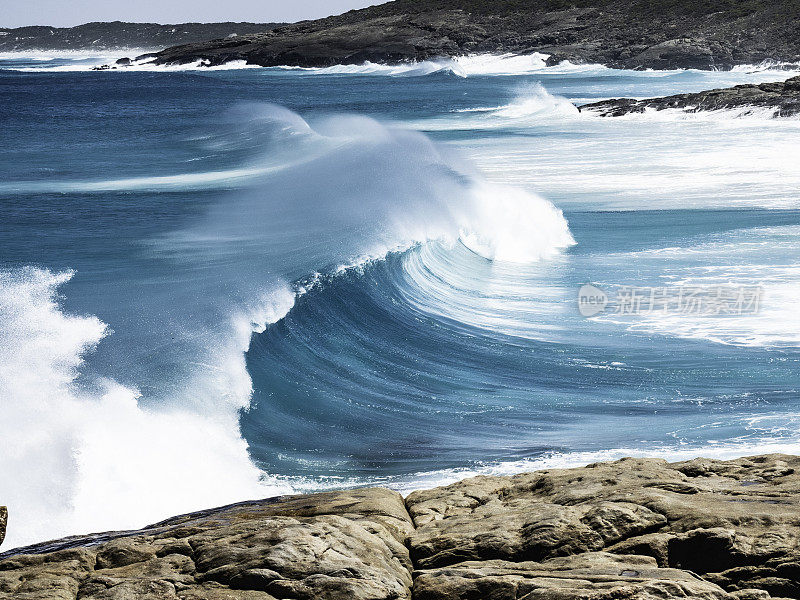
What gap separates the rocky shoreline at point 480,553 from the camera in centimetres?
400

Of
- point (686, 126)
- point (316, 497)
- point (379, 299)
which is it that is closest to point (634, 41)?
point (686, 126)

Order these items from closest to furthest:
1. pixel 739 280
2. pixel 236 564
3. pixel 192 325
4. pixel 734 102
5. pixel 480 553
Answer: pixel 236 564, pixel 480 553, pixel 192 325, pixel 739 280, pixel 734 102

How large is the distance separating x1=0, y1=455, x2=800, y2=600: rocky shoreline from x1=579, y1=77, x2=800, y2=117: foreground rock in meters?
32.4

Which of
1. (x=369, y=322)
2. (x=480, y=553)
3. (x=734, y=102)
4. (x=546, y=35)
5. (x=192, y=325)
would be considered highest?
(x=546, y=35)

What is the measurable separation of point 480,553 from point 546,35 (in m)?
96.9

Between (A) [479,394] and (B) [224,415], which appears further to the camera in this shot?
(A) [479,394]

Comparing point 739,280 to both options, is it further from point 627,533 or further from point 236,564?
point 236,564

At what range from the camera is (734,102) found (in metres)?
36.4

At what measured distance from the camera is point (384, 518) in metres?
5.04

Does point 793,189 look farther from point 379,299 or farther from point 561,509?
point 561,509

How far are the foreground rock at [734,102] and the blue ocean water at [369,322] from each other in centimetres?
845

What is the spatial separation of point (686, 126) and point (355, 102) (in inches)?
935

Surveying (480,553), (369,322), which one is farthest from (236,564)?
(369,322)

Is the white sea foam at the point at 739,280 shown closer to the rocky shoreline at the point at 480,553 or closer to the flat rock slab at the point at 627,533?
the flat rock slab at the point at 627,533
